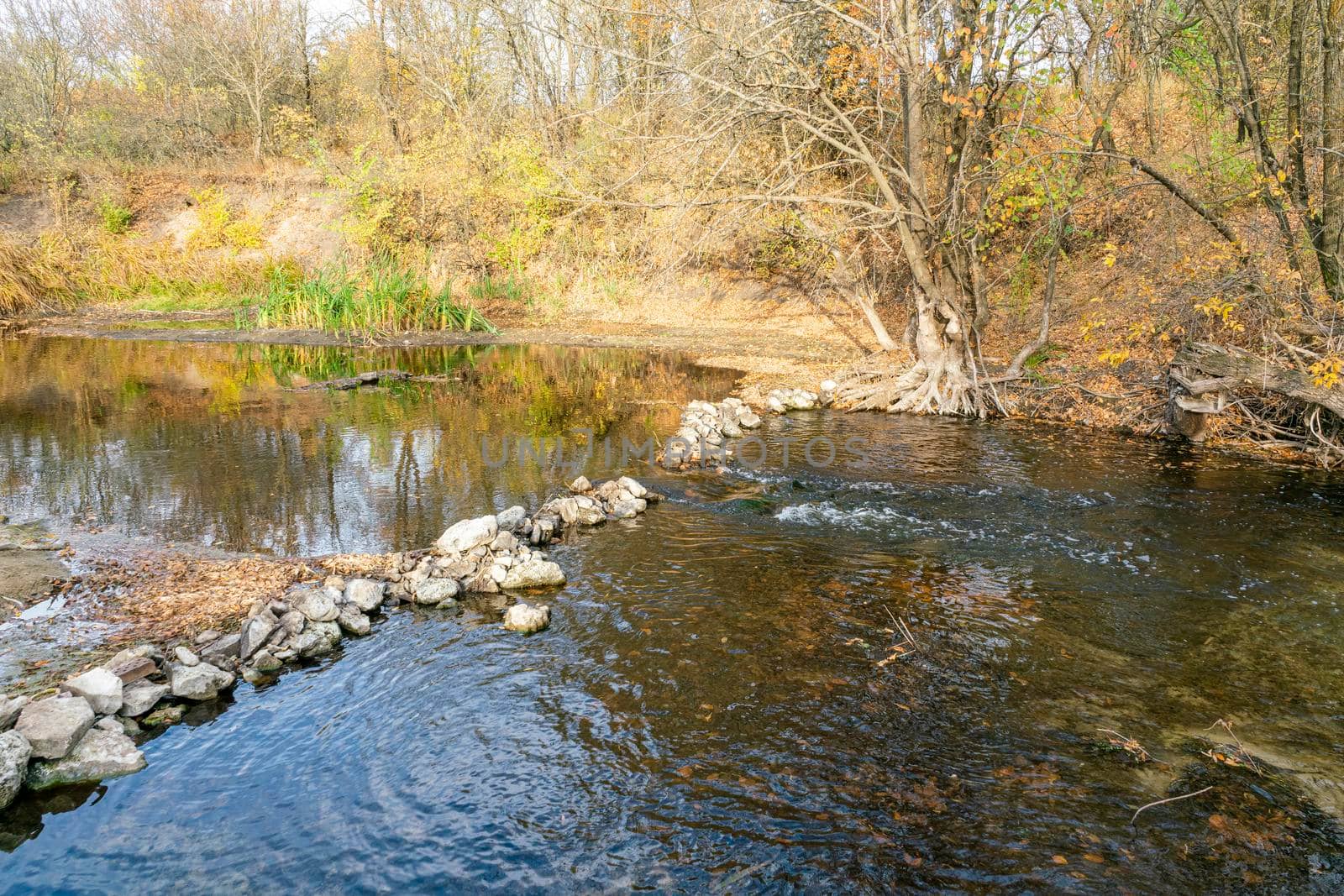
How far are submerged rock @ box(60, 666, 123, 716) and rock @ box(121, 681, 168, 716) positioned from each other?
2.0 inches

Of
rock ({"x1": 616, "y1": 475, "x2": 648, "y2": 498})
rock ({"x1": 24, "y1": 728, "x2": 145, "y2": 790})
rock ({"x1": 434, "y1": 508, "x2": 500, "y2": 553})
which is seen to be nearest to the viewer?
rock ({"x1": 24, "y1": 728, "x2": 145, "y2": 790})

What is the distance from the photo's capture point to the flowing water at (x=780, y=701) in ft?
12.1

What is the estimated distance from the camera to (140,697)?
4.73m

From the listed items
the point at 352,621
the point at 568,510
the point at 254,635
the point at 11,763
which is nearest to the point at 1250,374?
the point at 568,510

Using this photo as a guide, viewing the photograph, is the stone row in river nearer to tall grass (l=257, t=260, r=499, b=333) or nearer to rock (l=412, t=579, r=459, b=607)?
rock (l=412, t=579, r=459, b=607)

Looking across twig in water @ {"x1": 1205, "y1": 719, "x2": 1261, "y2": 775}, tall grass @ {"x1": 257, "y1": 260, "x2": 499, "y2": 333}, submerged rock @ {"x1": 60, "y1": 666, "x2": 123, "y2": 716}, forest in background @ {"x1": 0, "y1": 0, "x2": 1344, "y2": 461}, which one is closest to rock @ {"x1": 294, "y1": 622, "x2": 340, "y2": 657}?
submerged rock @ {"x1": 60, "y1": 666, "x2": 123, "y2": 716}

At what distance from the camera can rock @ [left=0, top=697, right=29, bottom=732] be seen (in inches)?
169

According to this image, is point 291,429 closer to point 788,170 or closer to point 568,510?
point 568,510

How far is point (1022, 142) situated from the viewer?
1294 cm

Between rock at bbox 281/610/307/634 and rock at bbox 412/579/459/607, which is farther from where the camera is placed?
rock at bbox 412/579/459/607

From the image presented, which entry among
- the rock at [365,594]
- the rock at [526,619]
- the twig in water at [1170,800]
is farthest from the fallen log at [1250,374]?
the rock at [365,594]

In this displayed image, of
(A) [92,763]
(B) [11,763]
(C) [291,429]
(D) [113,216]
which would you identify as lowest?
(A) [92,763]

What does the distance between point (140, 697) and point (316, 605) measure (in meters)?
1.20

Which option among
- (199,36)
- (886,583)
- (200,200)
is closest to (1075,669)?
(886,583)
